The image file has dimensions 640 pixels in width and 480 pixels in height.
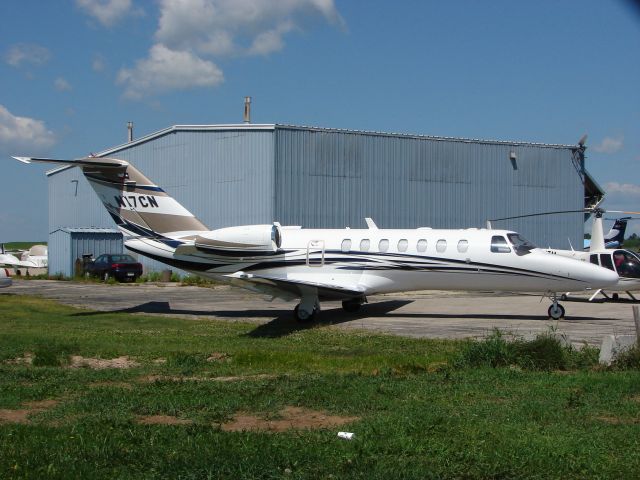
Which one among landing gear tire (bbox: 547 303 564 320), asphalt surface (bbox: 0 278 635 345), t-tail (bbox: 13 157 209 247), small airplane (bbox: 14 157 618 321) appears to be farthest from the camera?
t-tail (bbox: 13 157 209 247)

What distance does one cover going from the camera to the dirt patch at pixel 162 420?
8023 millimetres

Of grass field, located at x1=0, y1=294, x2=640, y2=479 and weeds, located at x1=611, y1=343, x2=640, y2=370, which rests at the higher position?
weeds, located at x1=611, y1=343, x2=640, y2=370

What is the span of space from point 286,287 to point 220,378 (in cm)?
864

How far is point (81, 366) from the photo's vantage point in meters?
12.5

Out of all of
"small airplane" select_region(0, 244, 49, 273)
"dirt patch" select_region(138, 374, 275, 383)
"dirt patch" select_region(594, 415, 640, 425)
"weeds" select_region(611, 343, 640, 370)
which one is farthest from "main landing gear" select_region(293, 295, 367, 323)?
"small airplane" select_region(0, 244, 49, 273)

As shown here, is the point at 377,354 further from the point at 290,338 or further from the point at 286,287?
the point at 286,287

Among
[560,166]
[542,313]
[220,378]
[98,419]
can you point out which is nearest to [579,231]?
[560,166]

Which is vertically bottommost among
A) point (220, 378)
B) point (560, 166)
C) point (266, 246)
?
point (220, 378)

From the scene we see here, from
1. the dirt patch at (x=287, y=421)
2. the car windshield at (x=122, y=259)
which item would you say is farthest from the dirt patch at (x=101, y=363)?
the car windshield at (x=122, y=259)

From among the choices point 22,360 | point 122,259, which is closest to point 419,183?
point 122,259

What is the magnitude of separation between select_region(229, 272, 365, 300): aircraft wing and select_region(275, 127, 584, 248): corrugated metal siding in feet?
54.7

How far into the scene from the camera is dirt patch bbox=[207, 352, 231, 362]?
13.1 m

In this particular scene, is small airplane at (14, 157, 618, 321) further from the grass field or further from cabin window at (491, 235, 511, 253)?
the grass field

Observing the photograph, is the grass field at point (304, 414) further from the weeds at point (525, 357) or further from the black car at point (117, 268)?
the black car at point (117, 268)
